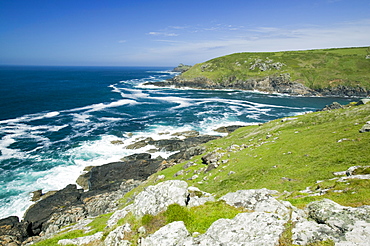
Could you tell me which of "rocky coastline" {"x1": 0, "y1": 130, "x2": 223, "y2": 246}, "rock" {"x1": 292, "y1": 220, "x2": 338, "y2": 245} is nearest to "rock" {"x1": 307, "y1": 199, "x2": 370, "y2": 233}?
"rock" {"x1": 292, "y1": 220, "x2": 338, "y2": 245}

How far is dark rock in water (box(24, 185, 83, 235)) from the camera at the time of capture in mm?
31781

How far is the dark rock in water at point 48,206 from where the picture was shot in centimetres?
3178

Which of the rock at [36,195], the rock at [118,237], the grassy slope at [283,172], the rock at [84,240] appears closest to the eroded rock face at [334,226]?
the grassy slope at [283,172]

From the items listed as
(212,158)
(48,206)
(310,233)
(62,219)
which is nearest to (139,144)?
(48,206)

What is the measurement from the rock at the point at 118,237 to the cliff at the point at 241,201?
68 mm

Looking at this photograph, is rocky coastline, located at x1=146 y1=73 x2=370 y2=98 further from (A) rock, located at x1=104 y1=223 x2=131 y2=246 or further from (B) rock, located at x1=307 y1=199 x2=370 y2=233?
(A) rock, located at x1=104 y1=223 x2=131 y2=246

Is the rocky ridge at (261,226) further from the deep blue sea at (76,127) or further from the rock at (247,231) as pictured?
the deep blue sea at (76,127)

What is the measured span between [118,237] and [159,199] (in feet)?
12.5

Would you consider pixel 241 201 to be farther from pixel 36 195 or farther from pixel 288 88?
pixel 288 88

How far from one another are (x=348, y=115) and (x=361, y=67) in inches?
7545

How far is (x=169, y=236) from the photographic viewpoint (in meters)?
12.1

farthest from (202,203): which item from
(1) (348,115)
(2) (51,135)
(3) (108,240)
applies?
(2) (51,135)

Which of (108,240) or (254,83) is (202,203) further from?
(254,83)

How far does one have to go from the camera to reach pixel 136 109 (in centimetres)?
11056
